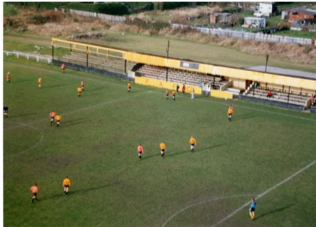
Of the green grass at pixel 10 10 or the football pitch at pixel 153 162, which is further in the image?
the green grass at pixel 10 10

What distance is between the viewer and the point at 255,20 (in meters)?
95.5

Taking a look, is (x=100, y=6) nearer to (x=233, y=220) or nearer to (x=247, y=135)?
(x=247, y=135)

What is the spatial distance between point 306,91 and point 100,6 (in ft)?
227

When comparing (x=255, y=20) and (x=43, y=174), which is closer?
(x=43, y=174)

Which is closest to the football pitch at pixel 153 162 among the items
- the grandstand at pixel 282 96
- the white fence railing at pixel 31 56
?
the grandstand at pixel 282 96

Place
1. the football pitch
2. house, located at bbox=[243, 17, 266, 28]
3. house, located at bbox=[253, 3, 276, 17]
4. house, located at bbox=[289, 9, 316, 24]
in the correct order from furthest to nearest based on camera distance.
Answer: house, located at bbox=[253, 3, 276, 17] < house, located at bbox=[243, 17, 266, 28] < house, located at bbox=[289, 9, 316, 24] < the football pitch

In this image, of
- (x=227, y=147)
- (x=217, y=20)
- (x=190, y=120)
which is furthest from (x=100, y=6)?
(x=227, y=147)

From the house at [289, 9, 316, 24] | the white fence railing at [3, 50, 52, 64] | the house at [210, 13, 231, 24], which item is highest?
the house at [289, 9, 316, 24]

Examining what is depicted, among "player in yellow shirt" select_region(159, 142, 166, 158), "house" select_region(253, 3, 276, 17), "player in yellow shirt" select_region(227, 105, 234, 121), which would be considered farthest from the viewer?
"house" select_region(253, 3, 276, 17)

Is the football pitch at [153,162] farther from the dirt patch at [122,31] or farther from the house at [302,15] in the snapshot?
the house at [302,15]

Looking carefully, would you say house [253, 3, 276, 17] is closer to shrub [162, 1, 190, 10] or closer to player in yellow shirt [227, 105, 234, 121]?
shrub [162, 1, 190, 10]

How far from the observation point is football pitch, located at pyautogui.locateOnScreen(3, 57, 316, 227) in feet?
89.9

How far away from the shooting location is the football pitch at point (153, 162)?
27406mm

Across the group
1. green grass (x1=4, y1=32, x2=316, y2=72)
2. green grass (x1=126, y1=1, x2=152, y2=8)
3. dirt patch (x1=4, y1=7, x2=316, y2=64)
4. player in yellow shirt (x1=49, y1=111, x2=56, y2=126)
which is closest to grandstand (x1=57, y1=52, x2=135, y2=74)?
green grass (x1=4, y1=32, x2=316, y2=72)
